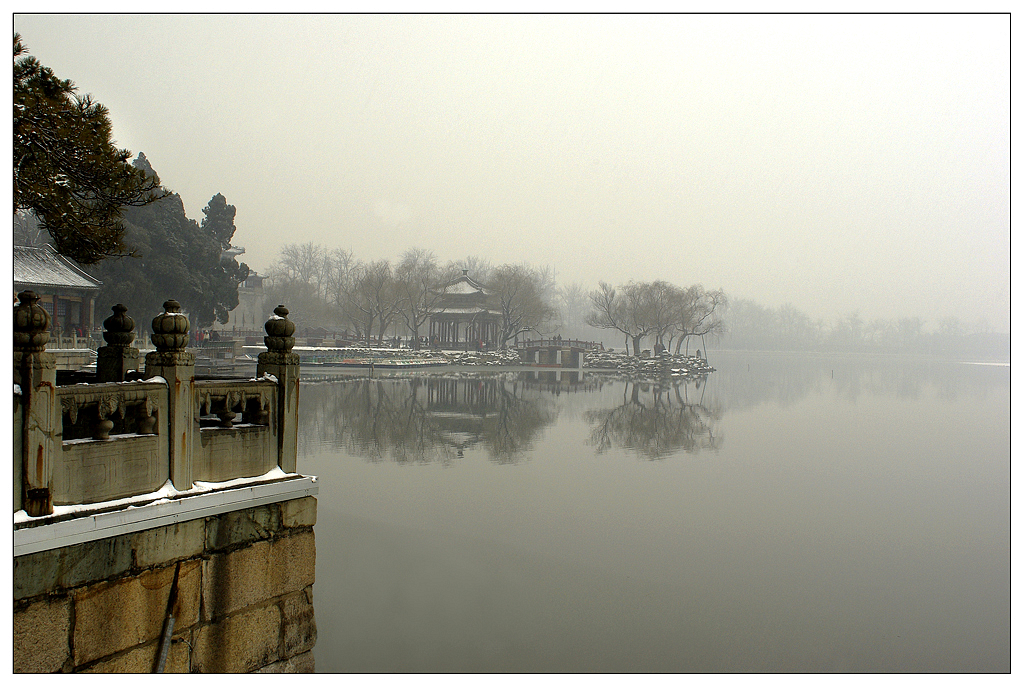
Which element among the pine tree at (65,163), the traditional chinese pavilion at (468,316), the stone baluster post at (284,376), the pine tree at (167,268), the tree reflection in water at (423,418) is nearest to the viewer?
the stone baluster post at (284,376)

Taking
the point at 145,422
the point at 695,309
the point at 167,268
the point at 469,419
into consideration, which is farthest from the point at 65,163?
the point at 695,309

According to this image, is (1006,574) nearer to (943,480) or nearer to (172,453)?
(943,480)

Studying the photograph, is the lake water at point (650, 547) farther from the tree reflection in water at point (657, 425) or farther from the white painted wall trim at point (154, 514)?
the white painted wall trim at point (154, 514)

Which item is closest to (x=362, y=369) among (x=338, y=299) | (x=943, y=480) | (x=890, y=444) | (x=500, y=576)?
(x=338, y=299)

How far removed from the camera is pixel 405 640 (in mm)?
6914

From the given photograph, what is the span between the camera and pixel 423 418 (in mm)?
21500

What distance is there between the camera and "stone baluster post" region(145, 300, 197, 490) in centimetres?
446

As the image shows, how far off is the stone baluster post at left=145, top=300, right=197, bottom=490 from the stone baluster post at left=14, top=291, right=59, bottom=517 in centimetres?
68

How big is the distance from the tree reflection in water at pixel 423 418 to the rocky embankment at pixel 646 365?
18.0 m

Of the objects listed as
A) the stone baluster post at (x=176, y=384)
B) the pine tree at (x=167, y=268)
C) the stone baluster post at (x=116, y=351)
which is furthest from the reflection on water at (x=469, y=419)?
the stone baluster post at (x=176, y=384)

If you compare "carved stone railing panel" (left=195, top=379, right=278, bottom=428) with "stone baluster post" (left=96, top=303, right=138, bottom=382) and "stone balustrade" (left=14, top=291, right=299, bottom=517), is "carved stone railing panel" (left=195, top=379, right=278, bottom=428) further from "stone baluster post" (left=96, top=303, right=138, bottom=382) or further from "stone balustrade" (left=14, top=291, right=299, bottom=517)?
"stone baluster post" (left=96, top=303, right=138, bottom=382)

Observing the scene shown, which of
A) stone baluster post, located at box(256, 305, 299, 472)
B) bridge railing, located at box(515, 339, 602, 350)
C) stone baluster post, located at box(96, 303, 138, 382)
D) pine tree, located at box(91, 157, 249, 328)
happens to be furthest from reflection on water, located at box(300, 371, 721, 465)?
bridge railing, located at box(515, 339, 602, 350)

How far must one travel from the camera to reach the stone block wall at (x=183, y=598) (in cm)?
389

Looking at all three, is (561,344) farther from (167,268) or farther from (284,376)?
(284,376)
